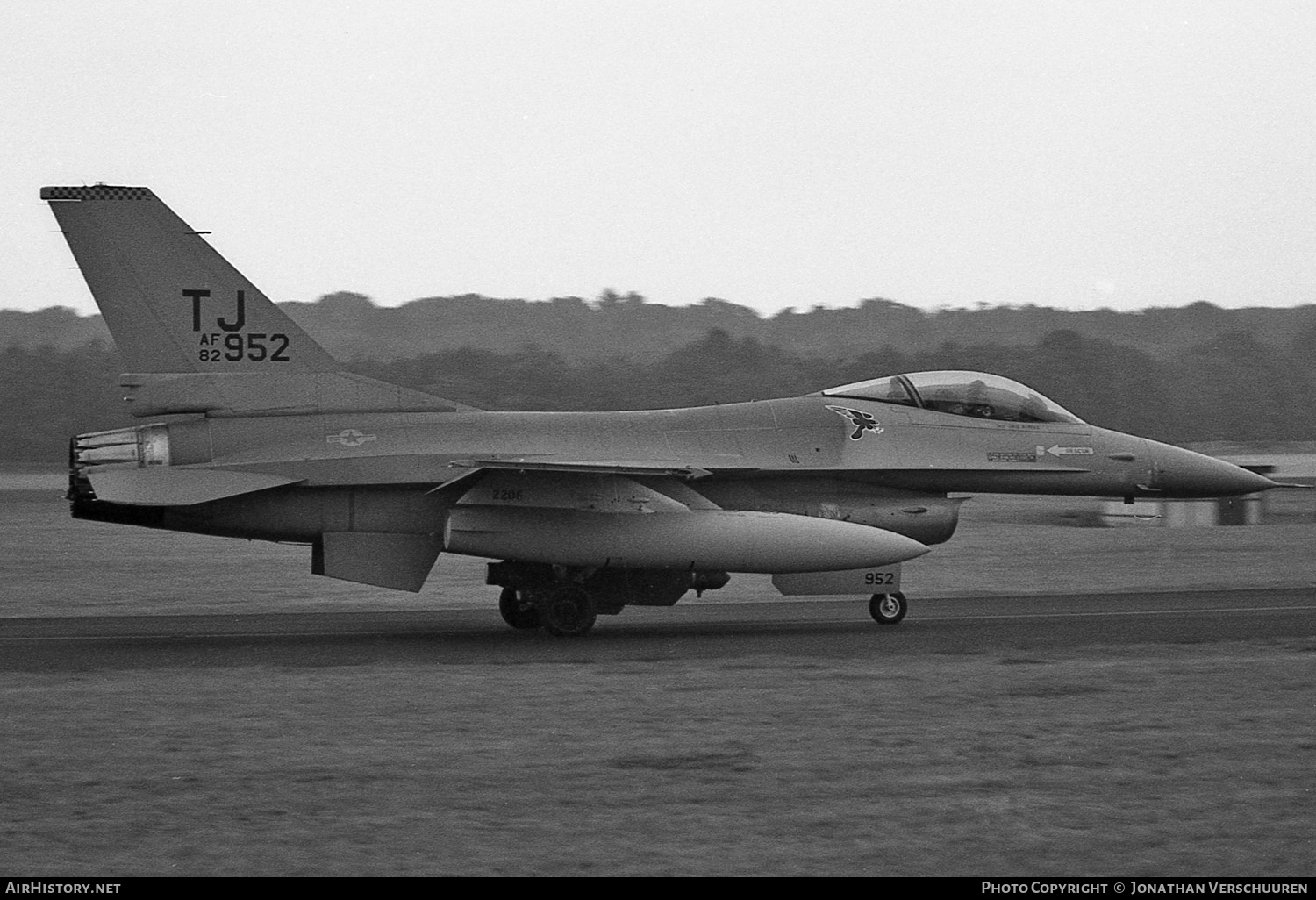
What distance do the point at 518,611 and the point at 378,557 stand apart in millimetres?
1710

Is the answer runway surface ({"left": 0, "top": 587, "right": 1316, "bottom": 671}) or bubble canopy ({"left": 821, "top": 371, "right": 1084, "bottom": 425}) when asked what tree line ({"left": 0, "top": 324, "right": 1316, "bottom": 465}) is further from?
bubble canopy ({"left": 821, "top": 371, "right": 1084, "bottom": 425})

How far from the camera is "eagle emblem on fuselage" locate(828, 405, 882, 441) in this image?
16.3 metres

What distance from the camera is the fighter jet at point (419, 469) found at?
49.2 feet

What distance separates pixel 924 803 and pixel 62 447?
142ft

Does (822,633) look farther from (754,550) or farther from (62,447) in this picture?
(62,447)

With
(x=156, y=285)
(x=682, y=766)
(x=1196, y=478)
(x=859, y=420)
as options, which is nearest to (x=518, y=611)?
(x=859, y=420)

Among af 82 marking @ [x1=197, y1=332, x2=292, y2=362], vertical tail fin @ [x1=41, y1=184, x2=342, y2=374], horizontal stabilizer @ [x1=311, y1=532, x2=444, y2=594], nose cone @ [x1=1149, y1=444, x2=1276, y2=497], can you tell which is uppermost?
vertical tail fin @ [x1=41, y1=184, x2=342, y2=374]

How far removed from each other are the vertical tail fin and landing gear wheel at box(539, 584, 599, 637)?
3711mm

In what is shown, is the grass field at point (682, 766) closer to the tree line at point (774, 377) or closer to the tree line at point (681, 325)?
the tree line at point (774, 377)

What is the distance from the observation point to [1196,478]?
17047 millimetres

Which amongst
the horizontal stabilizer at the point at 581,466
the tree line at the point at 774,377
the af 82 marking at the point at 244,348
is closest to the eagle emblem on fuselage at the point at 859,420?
the horizontal stabilizer at the point at 581,466

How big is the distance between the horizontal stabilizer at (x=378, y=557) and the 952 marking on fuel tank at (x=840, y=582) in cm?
350

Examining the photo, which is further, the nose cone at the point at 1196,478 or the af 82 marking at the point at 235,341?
the nose cone at the point at 1196,478

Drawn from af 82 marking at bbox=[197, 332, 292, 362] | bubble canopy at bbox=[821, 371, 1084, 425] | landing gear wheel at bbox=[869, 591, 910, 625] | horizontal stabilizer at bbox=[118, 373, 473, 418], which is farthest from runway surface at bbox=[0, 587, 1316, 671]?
af 82 marking at bbox=[197, 332, 292, 362]
